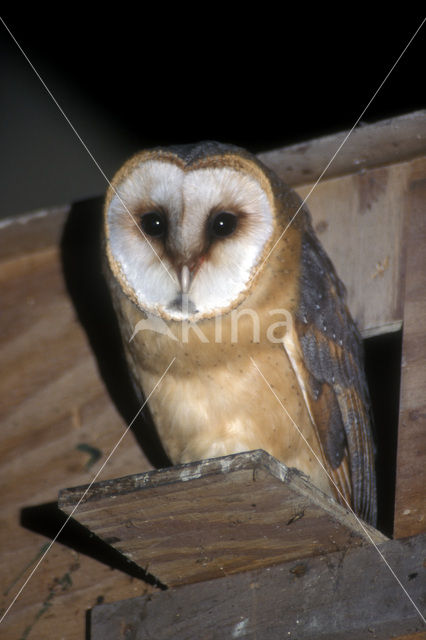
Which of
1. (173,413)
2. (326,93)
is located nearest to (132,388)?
(173,413)

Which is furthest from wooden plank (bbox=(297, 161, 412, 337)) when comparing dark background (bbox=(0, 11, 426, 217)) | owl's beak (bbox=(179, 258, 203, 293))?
dark background (bbox=(0, 11, 426, 217))

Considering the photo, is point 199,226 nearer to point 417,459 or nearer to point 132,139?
point 417,459

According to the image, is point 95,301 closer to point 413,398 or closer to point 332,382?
point 332,382

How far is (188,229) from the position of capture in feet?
5.64

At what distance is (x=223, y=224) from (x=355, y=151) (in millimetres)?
380

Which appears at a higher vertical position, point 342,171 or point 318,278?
point 342,171

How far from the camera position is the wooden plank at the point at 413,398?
1478mm

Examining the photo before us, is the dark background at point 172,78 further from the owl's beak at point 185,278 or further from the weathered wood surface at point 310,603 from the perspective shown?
the weathered wood surface at point 310,603

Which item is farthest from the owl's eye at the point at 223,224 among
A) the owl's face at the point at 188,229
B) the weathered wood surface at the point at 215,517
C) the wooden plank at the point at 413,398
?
the weathered wood surface at the point at 215,517

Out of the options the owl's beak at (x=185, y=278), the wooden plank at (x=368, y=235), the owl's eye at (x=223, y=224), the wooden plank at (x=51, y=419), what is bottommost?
the wooden plank at (x=51, y=419)

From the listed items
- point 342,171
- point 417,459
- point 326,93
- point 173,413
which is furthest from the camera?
point 326,93

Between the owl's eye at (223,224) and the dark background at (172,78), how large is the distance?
42.6 inches

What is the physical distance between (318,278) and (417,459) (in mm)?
547

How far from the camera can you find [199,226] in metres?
1.73
